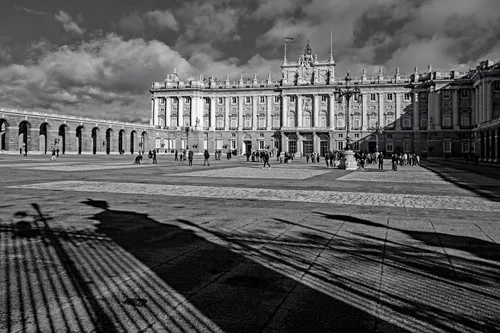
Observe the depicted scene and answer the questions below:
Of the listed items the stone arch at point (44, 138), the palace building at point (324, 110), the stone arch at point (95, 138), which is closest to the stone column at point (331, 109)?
the palace building at point (324, 110)

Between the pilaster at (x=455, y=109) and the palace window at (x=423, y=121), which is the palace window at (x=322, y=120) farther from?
the pilaster at (x=455, y=109)

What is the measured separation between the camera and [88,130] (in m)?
67.8

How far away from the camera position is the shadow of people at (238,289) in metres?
3.66

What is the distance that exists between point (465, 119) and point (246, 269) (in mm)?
80219

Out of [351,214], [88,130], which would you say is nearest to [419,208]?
[351,214]

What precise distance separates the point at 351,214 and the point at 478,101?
71.2 metres

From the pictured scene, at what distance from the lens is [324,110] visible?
8056 cm

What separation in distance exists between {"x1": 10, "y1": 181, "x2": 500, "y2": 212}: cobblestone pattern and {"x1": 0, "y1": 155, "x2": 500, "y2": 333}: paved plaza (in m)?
1.41

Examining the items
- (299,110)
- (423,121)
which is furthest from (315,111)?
(423,121)

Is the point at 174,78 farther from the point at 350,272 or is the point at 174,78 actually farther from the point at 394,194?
the point at 350,272

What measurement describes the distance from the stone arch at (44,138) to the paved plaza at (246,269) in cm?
5689

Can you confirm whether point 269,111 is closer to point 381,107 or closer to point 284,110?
point 284,110

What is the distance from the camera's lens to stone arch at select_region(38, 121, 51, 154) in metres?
61.0

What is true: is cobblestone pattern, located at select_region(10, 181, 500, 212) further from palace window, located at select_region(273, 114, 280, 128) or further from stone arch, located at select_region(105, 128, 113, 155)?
palace window, located at select_region(273, 114, 280, 128)
